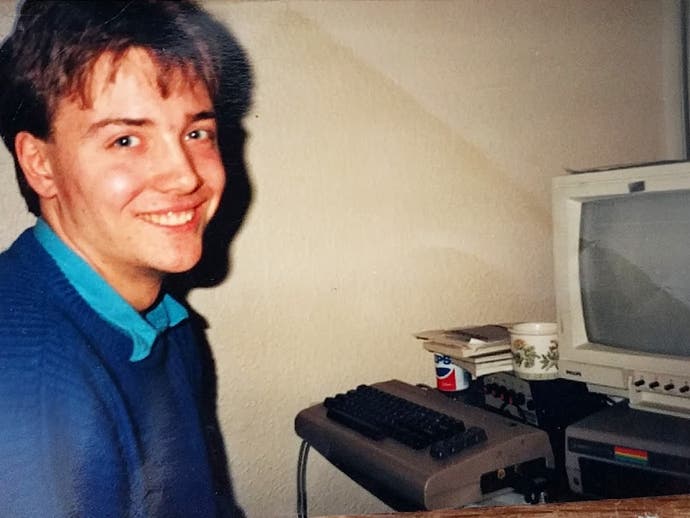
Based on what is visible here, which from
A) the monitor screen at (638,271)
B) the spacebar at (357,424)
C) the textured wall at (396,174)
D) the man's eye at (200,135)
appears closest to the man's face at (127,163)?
the man's eye at (200,135)

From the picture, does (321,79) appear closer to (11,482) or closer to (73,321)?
(73,321)

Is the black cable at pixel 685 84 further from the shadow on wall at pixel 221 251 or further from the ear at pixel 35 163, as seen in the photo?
the ear at pixel 35 163

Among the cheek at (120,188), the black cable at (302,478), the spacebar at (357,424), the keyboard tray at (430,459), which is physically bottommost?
the black cable at (302,478)

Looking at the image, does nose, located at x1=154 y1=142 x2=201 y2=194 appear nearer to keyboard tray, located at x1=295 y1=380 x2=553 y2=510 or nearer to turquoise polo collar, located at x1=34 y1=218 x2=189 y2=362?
turquoise polo collar, located at x1=34 y1=218 x2=189 y2=362

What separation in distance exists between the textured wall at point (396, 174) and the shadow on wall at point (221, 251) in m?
0.02

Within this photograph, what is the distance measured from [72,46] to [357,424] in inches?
28.5

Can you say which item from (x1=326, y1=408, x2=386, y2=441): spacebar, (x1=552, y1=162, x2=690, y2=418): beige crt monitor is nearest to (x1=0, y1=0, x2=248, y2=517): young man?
(x1=326, y1=408, x2=386, y2=441): spacebar

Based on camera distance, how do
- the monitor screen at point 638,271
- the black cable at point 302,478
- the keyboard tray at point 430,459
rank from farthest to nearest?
Result: 1. the black cable at point 302,478
2. the monitor screen at point 638,271
3. the keyboard tray at point 430,459

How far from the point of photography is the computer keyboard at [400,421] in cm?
85

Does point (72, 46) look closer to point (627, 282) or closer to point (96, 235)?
point (96, 235)

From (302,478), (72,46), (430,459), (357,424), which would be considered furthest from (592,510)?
(72,46)

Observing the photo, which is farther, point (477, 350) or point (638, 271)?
point (477, 350)

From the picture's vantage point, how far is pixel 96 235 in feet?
2.90

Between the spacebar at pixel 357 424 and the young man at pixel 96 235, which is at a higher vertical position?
the young man at pixel 96 235
